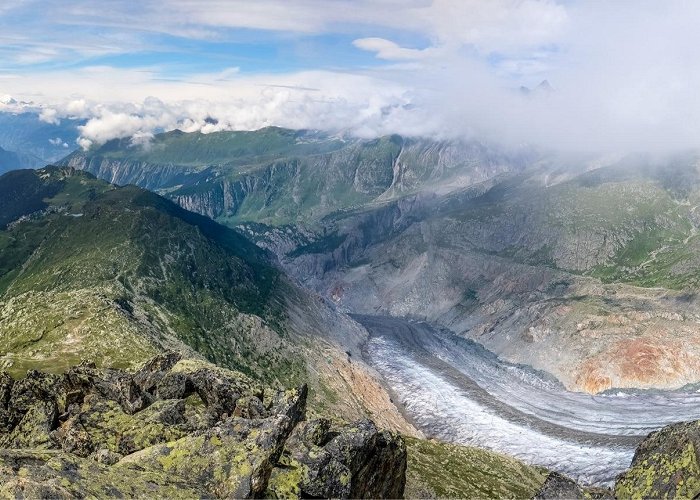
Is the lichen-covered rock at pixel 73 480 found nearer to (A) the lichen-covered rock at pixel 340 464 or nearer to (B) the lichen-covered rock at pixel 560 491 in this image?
(A) the lichen-covered rock at pixel 340 464


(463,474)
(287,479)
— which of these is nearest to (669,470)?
(287,479)

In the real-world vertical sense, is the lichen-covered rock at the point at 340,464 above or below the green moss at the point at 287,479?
below

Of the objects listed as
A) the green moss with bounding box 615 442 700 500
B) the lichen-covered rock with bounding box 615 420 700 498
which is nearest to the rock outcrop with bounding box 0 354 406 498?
the green moss with bounding box 615 442 700 500

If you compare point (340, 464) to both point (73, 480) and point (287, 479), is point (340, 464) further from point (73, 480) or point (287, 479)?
point (73, 480)

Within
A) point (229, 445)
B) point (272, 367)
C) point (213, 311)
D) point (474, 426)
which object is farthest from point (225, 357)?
point (229, 445)

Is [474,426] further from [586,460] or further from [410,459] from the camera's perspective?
[410,459]

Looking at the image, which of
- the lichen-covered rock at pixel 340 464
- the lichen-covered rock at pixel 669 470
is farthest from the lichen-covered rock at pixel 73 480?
the lichen-covered rock at pixel 669 470
